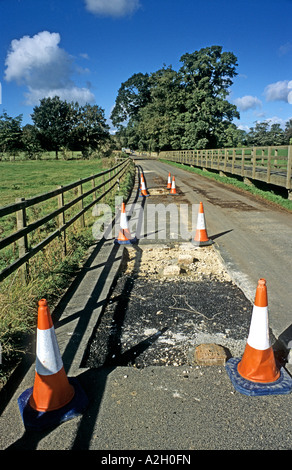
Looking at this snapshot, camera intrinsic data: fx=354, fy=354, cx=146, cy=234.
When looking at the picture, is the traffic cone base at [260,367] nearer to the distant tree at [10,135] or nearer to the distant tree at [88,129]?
the distant tree at [10,135]

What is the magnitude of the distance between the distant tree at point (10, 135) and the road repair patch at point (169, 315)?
53190 mm

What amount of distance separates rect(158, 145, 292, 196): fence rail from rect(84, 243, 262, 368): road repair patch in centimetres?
734

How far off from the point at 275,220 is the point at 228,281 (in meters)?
4.92

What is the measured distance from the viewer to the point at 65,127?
67.6 meters

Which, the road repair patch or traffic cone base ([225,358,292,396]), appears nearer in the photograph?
traffic cone base ([225,358,292,396])

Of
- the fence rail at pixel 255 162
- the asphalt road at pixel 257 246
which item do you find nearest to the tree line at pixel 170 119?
the fence rail at pixel 255 162

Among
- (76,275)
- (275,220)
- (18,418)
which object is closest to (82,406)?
(18,418)

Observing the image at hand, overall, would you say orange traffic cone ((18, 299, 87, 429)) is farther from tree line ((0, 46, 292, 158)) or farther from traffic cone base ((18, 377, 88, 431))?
tree line ((0, 46, 292, 158))

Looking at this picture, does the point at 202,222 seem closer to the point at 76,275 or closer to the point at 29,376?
the point at 76,275

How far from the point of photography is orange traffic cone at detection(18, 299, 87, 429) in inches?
99.8

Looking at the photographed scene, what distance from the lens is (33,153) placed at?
5425cm

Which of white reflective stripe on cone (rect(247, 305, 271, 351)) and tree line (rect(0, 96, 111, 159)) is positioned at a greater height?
tree line (rect(0, 96, 111, 159))

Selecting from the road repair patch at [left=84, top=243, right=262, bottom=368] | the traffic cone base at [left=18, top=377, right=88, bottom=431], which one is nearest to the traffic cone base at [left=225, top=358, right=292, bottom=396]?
the road repair patch at [left=84, top=243, right=262, bottom=368]

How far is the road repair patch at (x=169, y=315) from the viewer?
10.9ft
